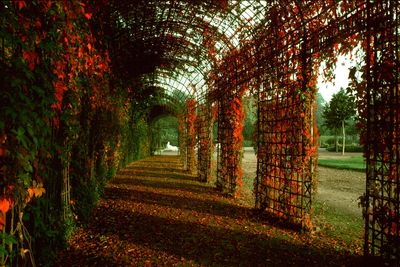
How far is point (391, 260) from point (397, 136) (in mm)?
1546

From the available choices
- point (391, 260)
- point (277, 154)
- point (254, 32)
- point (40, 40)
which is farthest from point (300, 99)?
point (40, 40)

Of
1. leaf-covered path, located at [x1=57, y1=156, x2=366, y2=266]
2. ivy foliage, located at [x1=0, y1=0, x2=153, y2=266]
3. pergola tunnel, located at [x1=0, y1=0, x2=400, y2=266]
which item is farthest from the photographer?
leaf-covered path, located at [x1=57, y1=156, x2=366, y2=266]

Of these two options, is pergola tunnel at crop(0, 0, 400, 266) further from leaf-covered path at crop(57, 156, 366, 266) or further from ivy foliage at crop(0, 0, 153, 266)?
leaf-covered path at crop(57, 156, 366, 266)

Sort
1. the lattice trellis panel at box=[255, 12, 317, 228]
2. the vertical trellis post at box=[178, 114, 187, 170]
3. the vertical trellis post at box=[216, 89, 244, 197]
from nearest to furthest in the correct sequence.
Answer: the lattice trellis panel at box=[255, 12, 317, 228] < the vertical trellis post at box=[216, 89, 244, 197] < the vertical trellis post at box=[178, 114, 187, 170]

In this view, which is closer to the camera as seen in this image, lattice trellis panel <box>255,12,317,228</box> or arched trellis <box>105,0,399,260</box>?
arched trellis <box>105,0,399,260</box>

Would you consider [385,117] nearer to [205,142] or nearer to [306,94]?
[306,94]

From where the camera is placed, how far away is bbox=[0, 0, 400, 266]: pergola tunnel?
304 cm

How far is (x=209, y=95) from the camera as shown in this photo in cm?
1277

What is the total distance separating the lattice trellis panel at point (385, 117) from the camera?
3.81 metres

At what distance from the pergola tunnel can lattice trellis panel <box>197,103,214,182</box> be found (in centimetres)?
18

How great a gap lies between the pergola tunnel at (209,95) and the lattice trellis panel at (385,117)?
1 centimetres

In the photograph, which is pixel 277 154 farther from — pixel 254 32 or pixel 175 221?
pixel 254 32

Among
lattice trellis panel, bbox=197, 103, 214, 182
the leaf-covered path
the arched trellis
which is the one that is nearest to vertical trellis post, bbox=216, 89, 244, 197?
the arched trellis

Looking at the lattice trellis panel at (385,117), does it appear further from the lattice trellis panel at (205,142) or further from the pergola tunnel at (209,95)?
the lattice trellis panel at (205,142)
